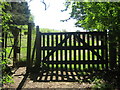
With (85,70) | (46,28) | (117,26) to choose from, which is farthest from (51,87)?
(46,28)

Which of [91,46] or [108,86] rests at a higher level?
[91,46]

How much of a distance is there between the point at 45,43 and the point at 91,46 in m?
1.60

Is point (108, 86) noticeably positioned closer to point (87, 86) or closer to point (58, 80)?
point (87, 86)

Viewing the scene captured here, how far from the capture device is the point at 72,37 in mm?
4316

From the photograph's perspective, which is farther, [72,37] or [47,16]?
[47,16]

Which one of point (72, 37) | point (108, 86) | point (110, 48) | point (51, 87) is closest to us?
point (108, 86)

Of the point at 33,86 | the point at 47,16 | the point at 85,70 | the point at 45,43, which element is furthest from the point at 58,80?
the point at 47,16

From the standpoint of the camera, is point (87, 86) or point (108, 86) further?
point (87, 86)

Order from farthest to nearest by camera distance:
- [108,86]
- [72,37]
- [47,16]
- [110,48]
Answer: [47,16], [72,37], [110,48], [108,86]

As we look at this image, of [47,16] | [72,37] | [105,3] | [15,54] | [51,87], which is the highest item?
[47,16]

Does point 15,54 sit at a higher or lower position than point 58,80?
Result: higher

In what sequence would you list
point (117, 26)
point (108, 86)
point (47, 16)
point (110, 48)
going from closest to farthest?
point (108, 86) → point (117, 26) → point (110, 48) → point (47, 16)

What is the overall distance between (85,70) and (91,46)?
0.82 metres

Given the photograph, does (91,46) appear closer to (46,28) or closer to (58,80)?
(58,80)
